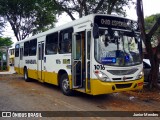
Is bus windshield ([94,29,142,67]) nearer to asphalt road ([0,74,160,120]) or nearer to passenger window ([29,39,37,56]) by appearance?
asphalt road ([0,74,160,120])

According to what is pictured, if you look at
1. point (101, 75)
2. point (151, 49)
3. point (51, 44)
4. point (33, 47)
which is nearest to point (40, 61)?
point (33, 47)

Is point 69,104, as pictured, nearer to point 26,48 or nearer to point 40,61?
point 40,61

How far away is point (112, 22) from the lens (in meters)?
9.41

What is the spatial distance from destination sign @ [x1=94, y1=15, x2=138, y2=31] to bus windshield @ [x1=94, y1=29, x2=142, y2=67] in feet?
0.66

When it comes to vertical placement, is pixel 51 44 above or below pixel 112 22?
below

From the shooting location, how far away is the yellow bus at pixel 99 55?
8.90 m

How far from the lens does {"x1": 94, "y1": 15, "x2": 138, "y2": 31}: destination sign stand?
912 cm

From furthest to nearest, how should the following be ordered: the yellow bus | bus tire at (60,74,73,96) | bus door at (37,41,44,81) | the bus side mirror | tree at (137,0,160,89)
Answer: bus door at (37,41,44,81) < tree at (137,0,160,89) < bus tire at (60,74,73,96) < the yellow bus < the bus side mirror

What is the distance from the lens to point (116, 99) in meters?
10.5

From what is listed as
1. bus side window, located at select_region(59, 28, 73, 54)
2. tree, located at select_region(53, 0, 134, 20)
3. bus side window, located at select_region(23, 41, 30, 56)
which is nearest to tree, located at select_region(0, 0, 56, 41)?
tree, located at select_region(53, 0, 134, 20)

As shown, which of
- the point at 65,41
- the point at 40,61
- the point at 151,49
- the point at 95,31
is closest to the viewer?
the point at 95,31

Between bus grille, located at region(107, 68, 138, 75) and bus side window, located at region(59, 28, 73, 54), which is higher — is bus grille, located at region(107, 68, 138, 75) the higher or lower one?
the lower one

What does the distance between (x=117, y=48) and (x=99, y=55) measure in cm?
80

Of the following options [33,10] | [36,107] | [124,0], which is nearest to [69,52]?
[36,107]
